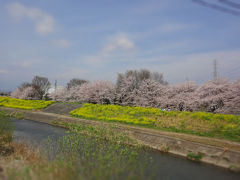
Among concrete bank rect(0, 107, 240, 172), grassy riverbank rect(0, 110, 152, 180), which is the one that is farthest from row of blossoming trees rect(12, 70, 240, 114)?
grassy riverbank rect(0, 110, 152, 180)

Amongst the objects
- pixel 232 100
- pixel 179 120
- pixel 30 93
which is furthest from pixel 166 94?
pixel 30 93

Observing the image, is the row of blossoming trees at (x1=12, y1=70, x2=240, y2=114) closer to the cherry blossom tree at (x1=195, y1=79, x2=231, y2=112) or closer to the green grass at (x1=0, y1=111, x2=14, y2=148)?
the cherry blossom tree at (x1=195, y1=79, x2=231, y2=112)

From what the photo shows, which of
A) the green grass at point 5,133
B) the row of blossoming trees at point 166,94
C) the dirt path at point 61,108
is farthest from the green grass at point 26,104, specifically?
the green grass at point 5,133

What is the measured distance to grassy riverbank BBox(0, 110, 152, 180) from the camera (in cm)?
632

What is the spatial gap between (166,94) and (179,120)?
10896 millimetres

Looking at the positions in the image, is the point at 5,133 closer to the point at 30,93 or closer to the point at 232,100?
the point at 232,100

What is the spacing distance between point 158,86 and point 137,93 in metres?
3.66

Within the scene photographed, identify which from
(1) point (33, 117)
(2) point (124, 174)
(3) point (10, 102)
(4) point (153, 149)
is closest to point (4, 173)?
(2) point (124, 174)

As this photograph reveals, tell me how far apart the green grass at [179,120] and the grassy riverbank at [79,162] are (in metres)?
4.54

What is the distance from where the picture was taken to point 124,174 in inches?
302

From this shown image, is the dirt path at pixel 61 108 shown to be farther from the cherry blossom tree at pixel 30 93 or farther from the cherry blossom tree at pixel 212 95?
the cherry blossom tree at pixel 30 93

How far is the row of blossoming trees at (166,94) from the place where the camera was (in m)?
19.8

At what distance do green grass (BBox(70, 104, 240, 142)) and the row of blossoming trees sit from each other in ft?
15.4

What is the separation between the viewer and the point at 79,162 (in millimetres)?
8680
